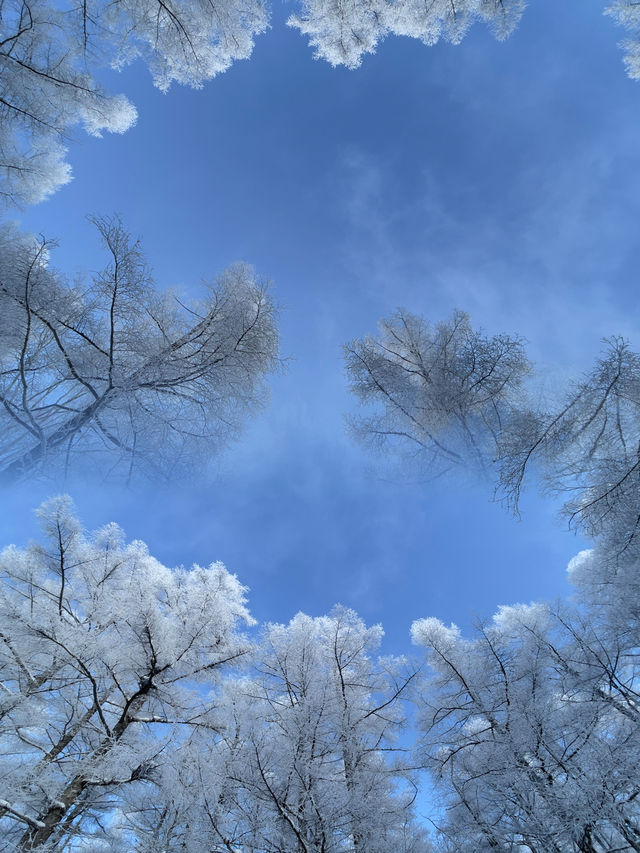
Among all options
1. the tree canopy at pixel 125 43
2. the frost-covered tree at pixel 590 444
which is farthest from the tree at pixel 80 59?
the frost-covered tree at pixel 590 444

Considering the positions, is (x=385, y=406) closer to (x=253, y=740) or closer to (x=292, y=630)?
(x=292, y=630)

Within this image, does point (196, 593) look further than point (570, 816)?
Yes

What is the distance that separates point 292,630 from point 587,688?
450 centimetres

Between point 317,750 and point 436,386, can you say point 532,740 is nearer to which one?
point 317,750

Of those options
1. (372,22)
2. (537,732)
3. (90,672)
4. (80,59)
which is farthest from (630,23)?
(90,672)

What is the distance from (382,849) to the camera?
13.2 feet

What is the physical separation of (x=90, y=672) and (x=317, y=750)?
321cm

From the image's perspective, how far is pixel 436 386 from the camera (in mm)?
6590

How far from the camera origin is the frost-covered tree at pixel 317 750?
12.5ft

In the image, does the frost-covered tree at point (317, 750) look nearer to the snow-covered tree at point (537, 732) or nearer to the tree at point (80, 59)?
the snow-covered tree at point (537, 732)

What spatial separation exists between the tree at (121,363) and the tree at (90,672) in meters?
1.25

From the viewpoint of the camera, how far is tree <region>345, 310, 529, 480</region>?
607cm

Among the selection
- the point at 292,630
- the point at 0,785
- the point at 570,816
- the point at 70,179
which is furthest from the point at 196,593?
the point at 70,179

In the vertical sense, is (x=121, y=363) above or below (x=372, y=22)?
below
